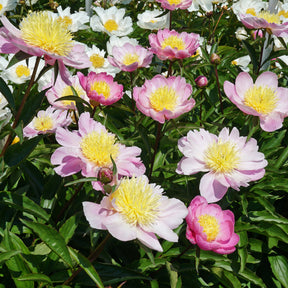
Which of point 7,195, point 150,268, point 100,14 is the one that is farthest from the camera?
point 100,14

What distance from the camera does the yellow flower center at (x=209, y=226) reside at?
1032mm

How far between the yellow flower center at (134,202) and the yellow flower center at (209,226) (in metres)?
0.20

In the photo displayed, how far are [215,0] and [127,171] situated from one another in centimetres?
206

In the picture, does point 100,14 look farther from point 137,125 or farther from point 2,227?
point 2,227

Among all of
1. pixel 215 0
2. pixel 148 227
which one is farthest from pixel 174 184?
pixel 215 0

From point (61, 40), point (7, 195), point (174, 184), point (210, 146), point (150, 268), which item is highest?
point (61, 40)

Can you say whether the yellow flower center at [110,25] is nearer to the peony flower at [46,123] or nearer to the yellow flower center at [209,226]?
the peony flower at [46,123]

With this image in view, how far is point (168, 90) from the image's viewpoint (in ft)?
4.26

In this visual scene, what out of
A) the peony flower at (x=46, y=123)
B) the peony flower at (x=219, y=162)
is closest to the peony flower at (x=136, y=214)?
the peony flower at (x=219, y=162)

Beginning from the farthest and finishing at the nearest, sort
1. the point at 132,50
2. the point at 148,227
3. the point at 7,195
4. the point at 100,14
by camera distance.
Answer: the point at 100,14 → the point at 132,50 → the point at 7,195 → the point at 148,227

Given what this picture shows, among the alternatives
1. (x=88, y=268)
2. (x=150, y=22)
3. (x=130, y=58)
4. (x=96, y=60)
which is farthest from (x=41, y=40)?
Answer: (x=150, y=22)

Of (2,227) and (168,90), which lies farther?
(168,90)

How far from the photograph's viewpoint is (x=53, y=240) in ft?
3.14

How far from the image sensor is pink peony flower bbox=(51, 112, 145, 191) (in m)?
0.96
